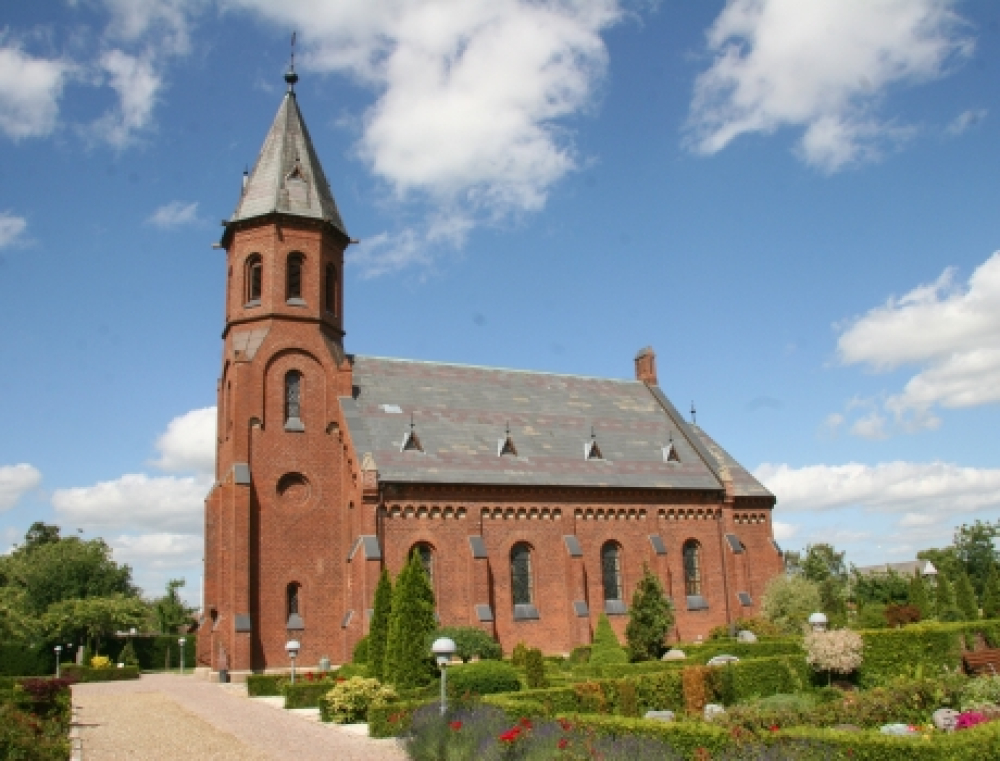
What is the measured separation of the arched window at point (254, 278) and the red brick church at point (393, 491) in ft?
0.31

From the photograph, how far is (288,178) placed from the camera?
37000 mm

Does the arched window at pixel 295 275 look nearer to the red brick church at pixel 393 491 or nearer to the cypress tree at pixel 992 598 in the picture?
the red brick church at pixel 393 491

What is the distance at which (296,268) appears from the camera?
3647 cm

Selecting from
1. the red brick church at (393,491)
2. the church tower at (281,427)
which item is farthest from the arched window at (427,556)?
the church tower at (281,427)

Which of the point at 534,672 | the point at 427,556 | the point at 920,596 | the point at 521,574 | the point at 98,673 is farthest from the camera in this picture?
the point at 920,596

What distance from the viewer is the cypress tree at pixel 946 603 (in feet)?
153

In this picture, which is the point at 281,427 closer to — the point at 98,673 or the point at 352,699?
the point at 352,699

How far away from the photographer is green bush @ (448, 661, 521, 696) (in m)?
20.6

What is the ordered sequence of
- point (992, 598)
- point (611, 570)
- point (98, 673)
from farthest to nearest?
point (992, 598)
point (98, 673)
point (611, 570)

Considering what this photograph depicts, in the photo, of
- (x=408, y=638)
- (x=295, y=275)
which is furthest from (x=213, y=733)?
(x=295, y=275)

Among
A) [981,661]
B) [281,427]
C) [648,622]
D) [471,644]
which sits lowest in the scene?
[981,661]

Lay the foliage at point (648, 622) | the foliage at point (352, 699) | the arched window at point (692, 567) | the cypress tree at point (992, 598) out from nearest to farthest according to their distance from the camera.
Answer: the foliage at point (352, 699), the foliage at point (648, 622), the arched window at point (692, 567), the cypress tree at point (992, 598)

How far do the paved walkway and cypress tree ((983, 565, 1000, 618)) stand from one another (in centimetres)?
4087

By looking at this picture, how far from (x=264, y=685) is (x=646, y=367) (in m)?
27.9
